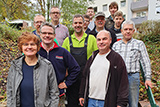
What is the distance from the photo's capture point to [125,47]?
3.16m

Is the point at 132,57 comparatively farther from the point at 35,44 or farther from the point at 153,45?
the point at 153,45

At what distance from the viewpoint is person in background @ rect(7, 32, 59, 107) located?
2.21 m

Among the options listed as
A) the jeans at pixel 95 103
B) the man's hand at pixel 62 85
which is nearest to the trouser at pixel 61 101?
the man's hand at pixel 62 85

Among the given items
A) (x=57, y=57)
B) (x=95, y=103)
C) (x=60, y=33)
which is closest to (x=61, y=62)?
(x=57, y=57)

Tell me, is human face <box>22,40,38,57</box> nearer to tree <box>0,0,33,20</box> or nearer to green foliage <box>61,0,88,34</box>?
green foliage <box>61,0,88,34</box>

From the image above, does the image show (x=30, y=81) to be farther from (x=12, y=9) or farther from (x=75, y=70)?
(x=12, y=9)

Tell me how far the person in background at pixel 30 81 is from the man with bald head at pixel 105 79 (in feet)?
2.18

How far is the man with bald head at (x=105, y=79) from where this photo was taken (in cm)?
245

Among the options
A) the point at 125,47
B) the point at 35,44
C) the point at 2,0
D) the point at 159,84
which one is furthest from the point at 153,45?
the point at 2,0

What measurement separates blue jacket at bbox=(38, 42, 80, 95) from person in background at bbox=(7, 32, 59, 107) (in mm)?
434

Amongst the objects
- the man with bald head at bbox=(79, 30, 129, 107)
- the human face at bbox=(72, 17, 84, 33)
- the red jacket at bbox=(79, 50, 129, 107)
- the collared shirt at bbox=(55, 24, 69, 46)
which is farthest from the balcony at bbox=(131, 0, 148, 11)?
the red jacket at bbox=(79, 50, 129, 107)

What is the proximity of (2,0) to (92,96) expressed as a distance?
2266 cm

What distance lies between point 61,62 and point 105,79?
2.90ft

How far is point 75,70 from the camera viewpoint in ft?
9.65
